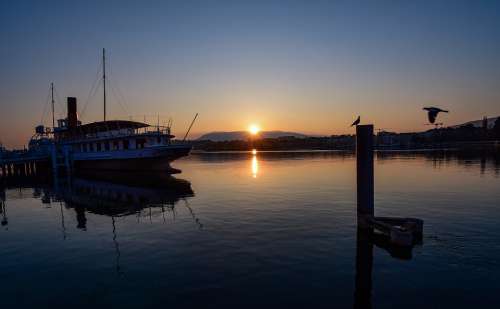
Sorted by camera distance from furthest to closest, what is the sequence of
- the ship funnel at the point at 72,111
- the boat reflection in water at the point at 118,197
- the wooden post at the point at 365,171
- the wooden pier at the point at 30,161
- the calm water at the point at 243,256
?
the ship funnel at the point at 72,111, the wooden pier at the point at 30,161, the boat reflection in water at the point at 118,197, the wooden post at the point at 365,171, the calm water at the point at 243,256

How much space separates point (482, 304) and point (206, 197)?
72.4ft

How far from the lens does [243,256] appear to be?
42.5 ft

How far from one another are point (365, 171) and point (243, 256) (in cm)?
680

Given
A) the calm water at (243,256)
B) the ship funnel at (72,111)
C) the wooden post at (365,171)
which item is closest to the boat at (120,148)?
the ship funnel at (72,111)

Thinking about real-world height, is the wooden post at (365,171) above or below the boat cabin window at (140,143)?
below

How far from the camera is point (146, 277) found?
36.9 ft

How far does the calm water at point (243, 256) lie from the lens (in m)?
9.77

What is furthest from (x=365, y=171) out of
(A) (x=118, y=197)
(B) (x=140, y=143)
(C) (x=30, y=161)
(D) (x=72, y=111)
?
(D) (x=72, y=111)

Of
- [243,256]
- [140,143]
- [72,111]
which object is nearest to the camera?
[243,256]

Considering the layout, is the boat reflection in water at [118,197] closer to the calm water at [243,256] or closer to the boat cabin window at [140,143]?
the calm water at [243,256]

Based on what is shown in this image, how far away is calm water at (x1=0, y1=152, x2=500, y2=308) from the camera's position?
32.0ft

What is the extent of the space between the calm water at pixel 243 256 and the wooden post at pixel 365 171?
1.24m

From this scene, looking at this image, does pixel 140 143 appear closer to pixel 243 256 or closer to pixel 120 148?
pixel 120 148

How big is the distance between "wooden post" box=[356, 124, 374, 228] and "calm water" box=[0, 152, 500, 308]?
1.24 m
